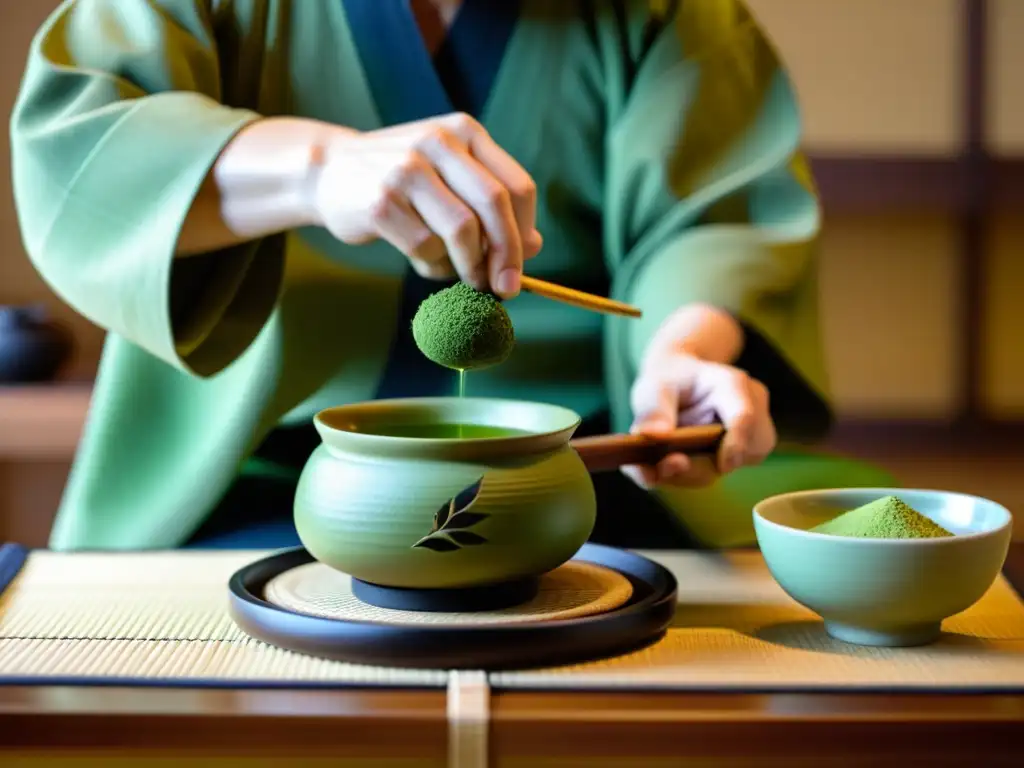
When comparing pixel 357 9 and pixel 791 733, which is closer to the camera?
pixel 791 733

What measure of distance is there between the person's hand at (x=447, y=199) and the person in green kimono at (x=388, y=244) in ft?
0.46

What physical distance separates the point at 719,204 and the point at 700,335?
0.68ft

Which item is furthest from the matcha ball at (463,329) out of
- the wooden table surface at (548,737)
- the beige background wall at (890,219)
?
the beige background wall at (890,219)

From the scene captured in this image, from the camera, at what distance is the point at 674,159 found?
4.58ft

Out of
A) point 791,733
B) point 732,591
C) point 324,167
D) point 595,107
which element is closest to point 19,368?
point 595,107

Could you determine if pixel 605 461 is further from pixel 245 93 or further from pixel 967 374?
pixel 967 374

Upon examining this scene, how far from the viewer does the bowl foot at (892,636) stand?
82 centimetres

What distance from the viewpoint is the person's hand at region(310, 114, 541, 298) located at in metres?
0.92

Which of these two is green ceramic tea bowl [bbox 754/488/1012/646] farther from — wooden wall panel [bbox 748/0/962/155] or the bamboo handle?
wooden wall panel [bbox 748/0/962/155]

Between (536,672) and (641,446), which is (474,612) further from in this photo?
(641,446)

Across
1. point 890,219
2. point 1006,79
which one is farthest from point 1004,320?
point 1006,79

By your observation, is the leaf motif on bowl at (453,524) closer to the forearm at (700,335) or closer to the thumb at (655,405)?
the thumb at (655,405)

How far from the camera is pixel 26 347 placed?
2668 millimetres

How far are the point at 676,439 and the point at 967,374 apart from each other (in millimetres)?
2341
